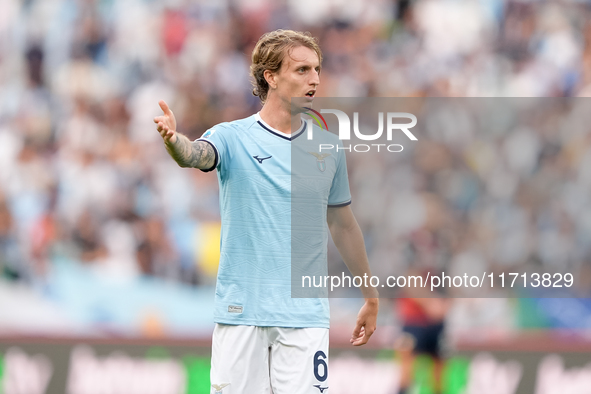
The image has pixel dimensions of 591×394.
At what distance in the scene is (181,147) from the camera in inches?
140

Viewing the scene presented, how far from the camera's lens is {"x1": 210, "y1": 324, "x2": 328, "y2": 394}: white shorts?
3.83 m

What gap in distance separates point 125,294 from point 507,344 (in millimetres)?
3826

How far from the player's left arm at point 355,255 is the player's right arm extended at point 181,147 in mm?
805

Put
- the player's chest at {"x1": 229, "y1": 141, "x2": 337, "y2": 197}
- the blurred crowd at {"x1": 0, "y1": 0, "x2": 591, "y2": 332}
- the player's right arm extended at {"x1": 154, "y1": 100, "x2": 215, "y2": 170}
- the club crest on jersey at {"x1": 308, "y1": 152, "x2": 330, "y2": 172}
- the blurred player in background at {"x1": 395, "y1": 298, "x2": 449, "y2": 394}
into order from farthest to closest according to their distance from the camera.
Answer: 1. the blurred crowd at {"x1": 0, "y1": 0, "x2": 591, "y2": 332}
2. the blurred player in background at {"x1": 395, "y1": 298, "x2": 449, "y2": 394}
3. the club crest on jersey at {"x1": 308, "y1": 152, "x2": 330, "y2": 172}
4. the player's chest at {"x1": 229, "y1": 141, "x2": 337, "y2": 197}
5. the player's right arm extended at {"x1": 154, "y1": 100, "x2": 215, "y2": 170}

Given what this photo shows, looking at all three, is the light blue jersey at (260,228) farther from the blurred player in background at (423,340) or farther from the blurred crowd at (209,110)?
the blurred crowd at (209,110)

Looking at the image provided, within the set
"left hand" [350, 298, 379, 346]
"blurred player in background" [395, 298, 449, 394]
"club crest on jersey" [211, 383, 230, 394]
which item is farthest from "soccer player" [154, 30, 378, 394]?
"blurred player in background" [395, 298, 449, 394]

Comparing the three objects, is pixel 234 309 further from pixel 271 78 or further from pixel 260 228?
pixel 271 78

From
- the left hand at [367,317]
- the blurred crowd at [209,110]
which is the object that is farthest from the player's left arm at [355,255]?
the blurred crowd at [209,110]

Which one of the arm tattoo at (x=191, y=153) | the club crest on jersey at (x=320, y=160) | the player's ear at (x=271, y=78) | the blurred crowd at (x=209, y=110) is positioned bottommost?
the arm tattoo at (x=191, y=153)

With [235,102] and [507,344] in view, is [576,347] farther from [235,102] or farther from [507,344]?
[235,102]

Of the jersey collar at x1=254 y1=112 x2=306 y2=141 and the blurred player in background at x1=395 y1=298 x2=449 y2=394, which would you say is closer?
the jersey collar at x1=254 y1=112 x2=306 y2=141

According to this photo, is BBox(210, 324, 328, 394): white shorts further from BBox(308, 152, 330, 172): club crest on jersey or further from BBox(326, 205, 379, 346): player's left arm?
BBox(308, 152, 330, 172): club crest on jersey

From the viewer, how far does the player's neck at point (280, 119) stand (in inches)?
162

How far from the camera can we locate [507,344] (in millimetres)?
7551
